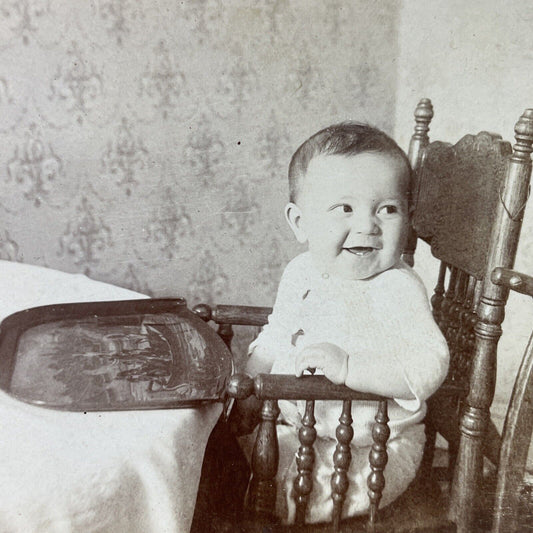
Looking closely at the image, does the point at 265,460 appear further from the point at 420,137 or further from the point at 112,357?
the point at 420,137

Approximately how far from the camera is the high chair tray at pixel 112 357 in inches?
31.1

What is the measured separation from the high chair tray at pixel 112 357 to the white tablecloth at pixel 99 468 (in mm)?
25

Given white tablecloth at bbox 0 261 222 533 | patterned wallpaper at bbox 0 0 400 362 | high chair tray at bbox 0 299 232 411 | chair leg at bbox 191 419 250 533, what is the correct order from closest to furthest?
white tablecloth at bbox 0 261 222 533, high chair tray at bbox 0 299 232 411, chair leg at bbox 191 419 250 533, patterned wallpaper at bbox 0 0 400 362

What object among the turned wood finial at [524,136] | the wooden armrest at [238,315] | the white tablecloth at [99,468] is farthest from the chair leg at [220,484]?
the turned wood finial at [524,136]

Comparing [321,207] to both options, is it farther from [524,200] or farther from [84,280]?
[84,280]

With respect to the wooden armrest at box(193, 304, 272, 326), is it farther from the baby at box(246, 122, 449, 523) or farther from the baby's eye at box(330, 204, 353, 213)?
the baby's eye at box(330, 204, 353, 213)

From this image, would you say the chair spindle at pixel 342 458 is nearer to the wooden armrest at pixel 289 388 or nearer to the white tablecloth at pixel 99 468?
the wooden armrest at pixel 289 388

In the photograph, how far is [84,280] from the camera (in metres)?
1.29

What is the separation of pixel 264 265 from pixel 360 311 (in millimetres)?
600

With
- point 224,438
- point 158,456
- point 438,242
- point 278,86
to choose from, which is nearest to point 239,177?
point 278,86

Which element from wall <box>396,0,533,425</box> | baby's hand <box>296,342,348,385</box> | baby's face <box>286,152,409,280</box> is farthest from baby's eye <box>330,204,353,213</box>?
wall <box>396,0,533,425</box>

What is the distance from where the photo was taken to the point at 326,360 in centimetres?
84

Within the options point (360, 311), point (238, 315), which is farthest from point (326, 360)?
point (238, 315)

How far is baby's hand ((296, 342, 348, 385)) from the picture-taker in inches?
32.8
